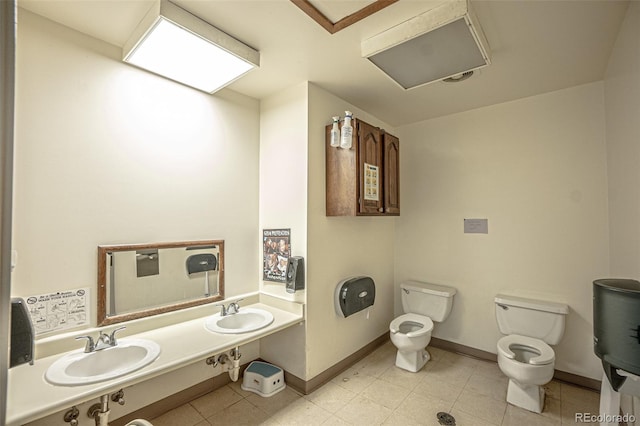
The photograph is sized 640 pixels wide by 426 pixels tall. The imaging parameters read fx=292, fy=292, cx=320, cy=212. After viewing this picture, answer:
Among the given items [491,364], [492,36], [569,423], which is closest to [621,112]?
[492,36]

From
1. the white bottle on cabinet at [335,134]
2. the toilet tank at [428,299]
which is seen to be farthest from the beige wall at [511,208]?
the white bottle on cabinet at [335,134]

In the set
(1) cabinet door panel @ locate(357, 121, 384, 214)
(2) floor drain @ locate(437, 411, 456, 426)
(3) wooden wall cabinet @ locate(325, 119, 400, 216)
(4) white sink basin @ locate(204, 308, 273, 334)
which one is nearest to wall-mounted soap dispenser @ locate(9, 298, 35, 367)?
(4) white sink basin @ locate(204, 308, 273, 334)

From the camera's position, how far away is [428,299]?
3.00m

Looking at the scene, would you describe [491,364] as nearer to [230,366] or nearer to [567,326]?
[567,326]

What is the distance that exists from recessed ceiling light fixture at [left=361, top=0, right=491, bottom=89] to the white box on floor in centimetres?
245

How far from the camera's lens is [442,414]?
2084mm

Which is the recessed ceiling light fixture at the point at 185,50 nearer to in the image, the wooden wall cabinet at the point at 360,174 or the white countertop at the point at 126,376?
the wooden wall cabinet at the point at 360,174

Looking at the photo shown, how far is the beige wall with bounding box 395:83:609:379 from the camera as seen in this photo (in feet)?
7.91

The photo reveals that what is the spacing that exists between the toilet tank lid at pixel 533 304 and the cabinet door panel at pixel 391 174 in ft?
3.97

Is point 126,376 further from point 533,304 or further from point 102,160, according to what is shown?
point 533,304

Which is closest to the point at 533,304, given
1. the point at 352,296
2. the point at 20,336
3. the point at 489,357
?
the point at 489,357

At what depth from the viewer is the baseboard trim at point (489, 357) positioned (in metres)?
2.38

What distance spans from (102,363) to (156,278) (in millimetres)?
559

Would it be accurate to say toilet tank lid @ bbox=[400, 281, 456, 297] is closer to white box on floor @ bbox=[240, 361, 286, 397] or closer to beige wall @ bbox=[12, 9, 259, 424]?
white box on floor @ bbox=[240, 361, 286, 397]
